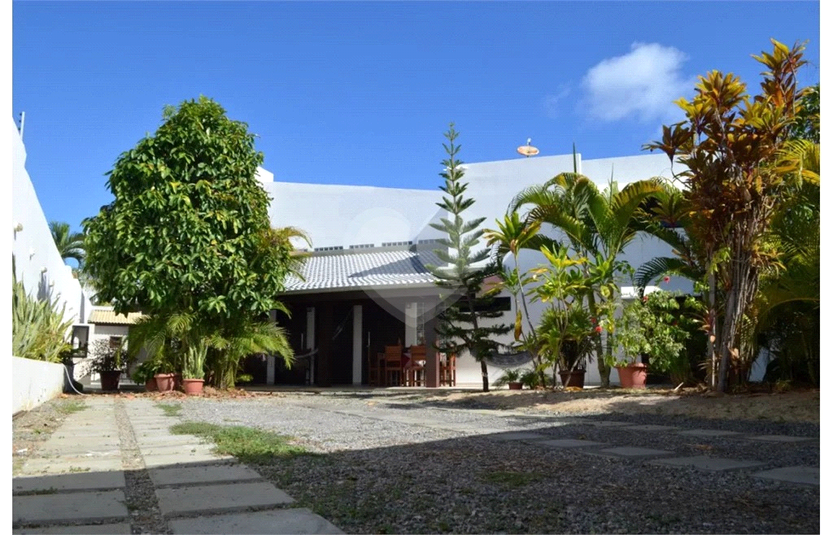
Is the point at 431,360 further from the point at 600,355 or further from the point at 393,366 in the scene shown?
the point at 600,355

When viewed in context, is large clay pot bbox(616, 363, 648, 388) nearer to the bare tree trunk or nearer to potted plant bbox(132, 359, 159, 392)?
the bare tree trunk

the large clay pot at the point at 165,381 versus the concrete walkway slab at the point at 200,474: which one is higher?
the large clay pot at the point at 165,381

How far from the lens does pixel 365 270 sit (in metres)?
17.3

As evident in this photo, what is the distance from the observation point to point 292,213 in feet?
71.2


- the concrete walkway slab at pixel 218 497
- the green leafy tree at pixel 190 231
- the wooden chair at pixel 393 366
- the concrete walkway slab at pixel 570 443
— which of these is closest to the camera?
the concrete walkway slab at pixel 218 497

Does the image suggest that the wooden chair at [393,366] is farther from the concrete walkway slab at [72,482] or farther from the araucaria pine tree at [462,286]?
the concrete walkway slab at [72,482]

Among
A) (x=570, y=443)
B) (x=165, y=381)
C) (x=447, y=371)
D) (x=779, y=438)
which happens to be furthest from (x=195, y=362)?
(x=779, y=438)

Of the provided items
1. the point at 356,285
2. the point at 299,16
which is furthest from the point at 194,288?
the point at 299,16

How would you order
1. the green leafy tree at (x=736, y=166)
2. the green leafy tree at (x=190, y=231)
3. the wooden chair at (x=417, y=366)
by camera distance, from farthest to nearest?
the wooden chair at (x=417, y=366), the green leafy tree at (x=190, y=231), the green leafy tree at (x=736, y=166)

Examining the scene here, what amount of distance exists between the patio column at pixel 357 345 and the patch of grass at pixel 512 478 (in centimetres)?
1450

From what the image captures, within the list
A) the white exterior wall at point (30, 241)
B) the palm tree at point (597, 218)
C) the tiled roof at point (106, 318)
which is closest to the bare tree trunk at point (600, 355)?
the palm tree at point (597, 218)

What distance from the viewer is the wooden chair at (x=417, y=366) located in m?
15.7

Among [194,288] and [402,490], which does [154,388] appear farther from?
[402,490]

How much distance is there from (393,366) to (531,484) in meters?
13.4
